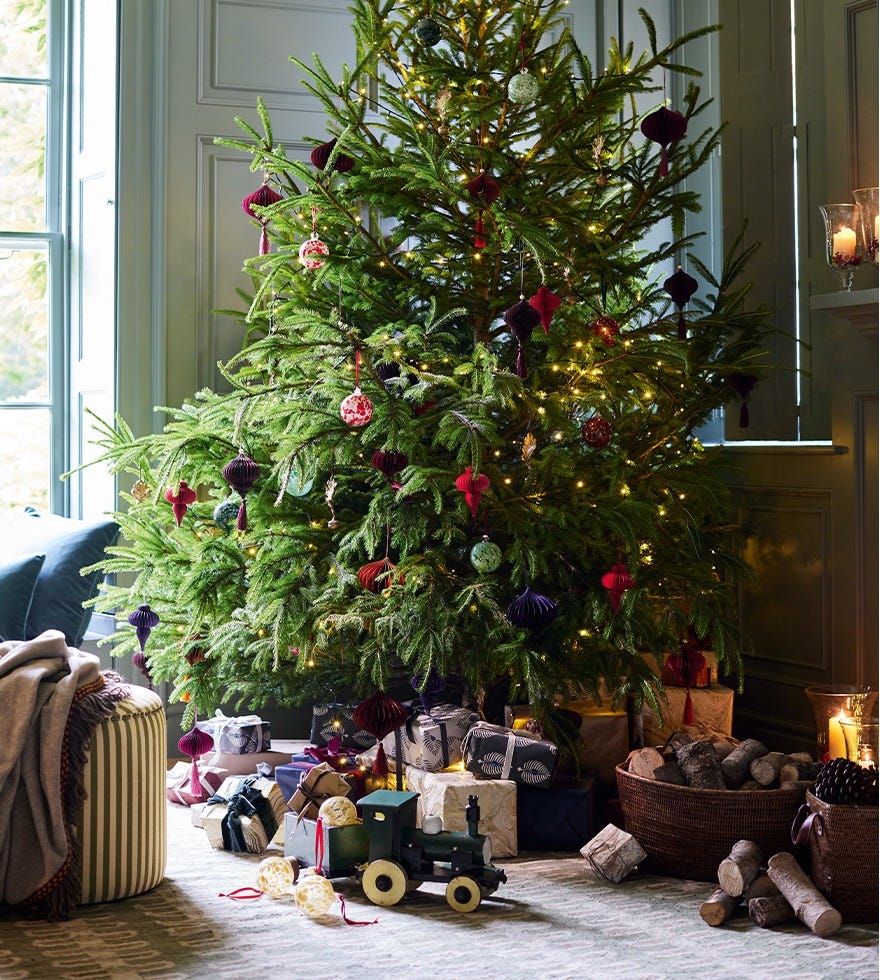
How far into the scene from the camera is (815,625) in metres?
4.06

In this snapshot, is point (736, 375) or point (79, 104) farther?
point (79, 104)

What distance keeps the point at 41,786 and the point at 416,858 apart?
2.75 ft

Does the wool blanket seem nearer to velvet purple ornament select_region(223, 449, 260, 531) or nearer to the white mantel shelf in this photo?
velvet purple ornament select_region(223, 449, 260, 531)

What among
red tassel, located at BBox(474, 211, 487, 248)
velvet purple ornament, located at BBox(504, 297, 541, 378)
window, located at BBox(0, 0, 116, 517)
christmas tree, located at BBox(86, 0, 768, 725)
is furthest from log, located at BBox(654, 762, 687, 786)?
window, located at BBox(0, 0, 116, 517)

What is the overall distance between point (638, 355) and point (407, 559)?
84 cm

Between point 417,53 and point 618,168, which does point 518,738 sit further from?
point 417,53

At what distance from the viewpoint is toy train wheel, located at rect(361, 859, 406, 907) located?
2855mm

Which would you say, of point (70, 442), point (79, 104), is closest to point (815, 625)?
point (70, 442)

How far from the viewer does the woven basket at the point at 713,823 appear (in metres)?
3.03

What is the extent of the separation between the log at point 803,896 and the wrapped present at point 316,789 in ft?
3.57

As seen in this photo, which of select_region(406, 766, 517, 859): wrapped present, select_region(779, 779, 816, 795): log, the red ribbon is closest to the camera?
the red ribbon

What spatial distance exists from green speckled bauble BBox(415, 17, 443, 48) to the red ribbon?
2138mm

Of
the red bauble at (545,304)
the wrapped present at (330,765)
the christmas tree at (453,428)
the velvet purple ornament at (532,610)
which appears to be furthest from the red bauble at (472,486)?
the wrapped present at (330,765)

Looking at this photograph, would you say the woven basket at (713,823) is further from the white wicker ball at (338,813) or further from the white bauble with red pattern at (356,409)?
the white bauble with red pattern at (356,409)
